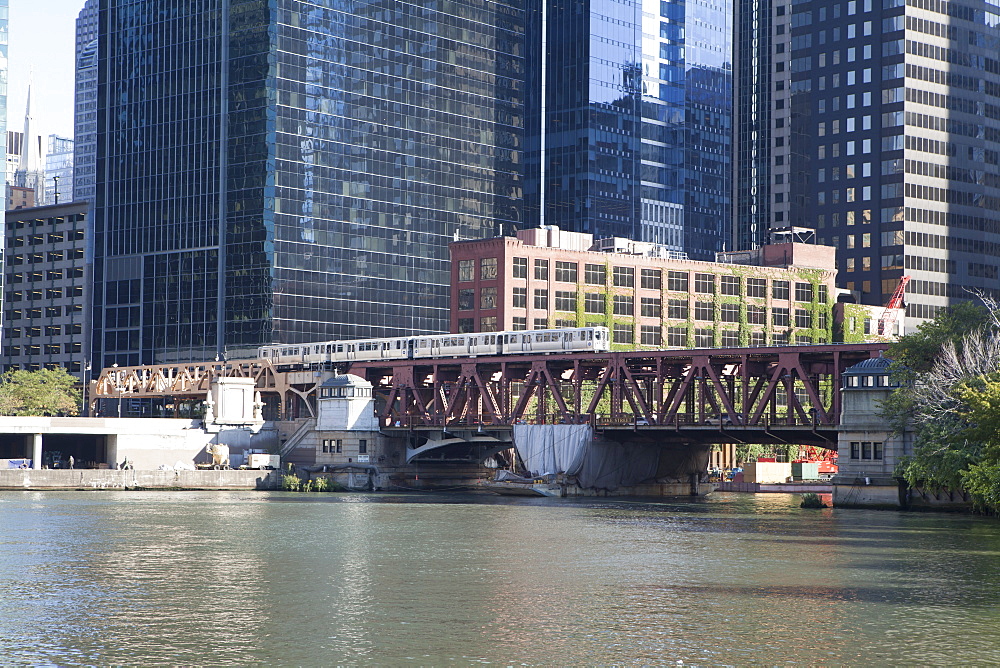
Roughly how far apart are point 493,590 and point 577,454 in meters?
89.4

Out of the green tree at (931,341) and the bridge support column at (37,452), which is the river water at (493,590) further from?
the bridge support column at (37,452)

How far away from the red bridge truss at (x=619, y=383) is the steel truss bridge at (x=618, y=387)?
0.47ft

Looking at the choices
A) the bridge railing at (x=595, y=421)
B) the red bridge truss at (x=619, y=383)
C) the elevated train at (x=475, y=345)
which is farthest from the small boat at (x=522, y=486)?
the elevated train at (x=475, y=345)

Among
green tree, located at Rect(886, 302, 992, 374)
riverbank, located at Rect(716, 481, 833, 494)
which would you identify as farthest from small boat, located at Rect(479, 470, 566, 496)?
riverbank, located at Rect(716, 481, 833, 494)

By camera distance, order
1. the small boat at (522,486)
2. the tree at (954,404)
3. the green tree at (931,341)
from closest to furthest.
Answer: the tree at (954,404), the green tree at (931,341), the small boat at (522,486)

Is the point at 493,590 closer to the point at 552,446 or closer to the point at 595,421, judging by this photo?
the point at 595,421

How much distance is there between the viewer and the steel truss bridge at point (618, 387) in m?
140

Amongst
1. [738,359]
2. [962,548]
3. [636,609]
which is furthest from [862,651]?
[738,359]

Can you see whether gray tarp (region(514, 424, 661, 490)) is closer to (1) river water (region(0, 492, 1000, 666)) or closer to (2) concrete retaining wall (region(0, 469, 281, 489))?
(2) concrete retaining wall (region(0, 469, 281, 489))

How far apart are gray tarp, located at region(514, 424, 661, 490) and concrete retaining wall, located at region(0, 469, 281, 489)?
95.7ft

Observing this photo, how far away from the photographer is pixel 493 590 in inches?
2640

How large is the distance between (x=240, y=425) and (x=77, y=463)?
765 inches

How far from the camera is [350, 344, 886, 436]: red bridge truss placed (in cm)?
13988

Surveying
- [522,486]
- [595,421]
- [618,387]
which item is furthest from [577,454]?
[618,387]
